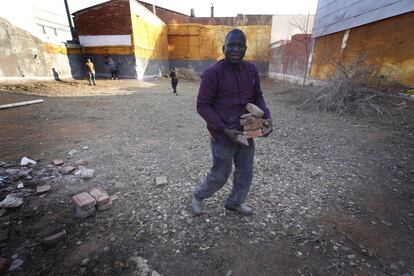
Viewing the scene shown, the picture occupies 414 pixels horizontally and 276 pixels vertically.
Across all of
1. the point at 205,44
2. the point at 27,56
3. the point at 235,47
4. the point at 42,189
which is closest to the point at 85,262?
the point at 42,189

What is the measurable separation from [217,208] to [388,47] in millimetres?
8058

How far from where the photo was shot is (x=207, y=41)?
824 inches

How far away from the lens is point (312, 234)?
2107mm

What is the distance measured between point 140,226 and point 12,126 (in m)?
5.53

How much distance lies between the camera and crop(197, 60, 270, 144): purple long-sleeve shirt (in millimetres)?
1756

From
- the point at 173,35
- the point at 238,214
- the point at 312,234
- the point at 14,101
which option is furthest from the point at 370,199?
the point at 173,35

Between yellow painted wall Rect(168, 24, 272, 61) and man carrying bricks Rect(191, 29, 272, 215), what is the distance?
20453 mm

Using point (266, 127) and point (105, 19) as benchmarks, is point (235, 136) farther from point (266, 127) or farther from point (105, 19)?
point (105, 19)

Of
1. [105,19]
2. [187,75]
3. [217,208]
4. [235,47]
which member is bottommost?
[217,208]

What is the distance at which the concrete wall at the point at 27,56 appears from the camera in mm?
9617

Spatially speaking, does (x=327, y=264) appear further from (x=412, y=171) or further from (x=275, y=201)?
(x=412, y=171)

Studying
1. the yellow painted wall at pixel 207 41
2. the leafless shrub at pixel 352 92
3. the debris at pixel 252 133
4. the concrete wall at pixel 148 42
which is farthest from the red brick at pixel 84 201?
the yellow painted wall at pixel 207 41

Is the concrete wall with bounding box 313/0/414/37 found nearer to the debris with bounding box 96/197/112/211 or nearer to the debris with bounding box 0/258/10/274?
the debris with bounding box 96/197/112/211

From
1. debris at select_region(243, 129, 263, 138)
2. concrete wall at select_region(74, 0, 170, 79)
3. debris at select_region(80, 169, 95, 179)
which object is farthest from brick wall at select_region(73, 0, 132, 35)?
debris at select_region(243, 129, 263, 138)
